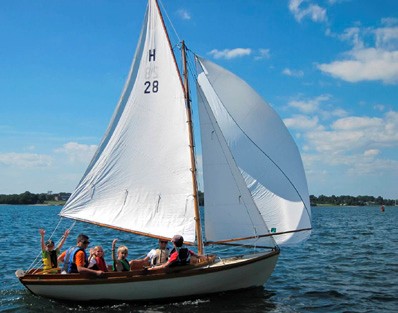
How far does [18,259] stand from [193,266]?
14095 millimetres

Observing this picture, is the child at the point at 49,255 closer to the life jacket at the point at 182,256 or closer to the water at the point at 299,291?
the water at the point at 299,291

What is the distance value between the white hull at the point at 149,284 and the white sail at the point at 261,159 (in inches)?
60.3

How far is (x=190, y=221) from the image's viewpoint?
16531mm

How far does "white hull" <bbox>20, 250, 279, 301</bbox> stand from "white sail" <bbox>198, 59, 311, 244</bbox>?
60.3 inches

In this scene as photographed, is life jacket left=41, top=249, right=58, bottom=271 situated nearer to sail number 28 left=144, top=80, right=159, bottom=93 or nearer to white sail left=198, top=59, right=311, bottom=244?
white sail left=198, top=59, right=311, bottom=244

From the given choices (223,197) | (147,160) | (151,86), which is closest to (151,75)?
(151,86)

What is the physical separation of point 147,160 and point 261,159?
402 centimetres

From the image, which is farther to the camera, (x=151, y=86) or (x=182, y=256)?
(x=151, y=86)

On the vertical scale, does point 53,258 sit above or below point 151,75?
below

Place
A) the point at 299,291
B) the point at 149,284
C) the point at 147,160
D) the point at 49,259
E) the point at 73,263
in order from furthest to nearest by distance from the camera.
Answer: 1. the point at 299,291
2. the point at 147,160
3. the point at 49,259
4. the point at 73,263
5. the point at 149,284

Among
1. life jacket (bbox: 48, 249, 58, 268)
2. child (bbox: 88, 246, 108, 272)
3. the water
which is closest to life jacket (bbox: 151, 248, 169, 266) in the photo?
the water

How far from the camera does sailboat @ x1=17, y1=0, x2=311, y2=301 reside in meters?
16.2

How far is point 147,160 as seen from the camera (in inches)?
673

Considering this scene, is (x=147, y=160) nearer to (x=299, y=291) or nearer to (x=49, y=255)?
(x=49, y=255)
